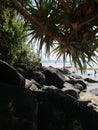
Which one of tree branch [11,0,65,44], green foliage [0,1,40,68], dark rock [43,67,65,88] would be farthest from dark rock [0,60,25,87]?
dark rock [43,67,65,88]

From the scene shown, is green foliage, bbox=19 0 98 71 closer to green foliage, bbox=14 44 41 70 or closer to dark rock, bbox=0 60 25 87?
dark rock, bbox=0 60 25 87

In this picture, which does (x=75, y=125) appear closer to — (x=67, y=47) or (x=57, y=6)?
(x=67, y=47)

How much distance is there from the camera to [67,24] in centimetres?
746

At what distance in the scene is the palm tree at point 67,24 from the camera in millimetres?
7301

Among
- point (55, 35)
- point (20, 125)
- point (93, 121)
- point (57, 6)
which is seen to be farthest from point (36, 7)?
point (93, 121)

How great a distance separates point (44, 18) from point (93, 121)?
315cm

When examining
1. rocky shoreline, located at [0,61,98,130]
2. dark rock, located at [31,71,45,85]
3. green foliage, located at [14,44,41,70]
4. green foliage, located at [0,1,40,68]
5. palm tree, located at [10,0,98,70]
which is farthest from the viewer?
dark rock, located at [31,71,45,85]

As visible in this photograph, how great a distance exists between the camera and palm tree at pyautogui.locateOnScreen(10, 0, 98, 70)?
287 inches

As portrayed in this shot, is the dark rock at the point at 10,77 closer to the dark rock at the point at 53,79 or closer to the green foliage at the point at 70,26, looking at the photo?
the green foliage at the point at 70,26

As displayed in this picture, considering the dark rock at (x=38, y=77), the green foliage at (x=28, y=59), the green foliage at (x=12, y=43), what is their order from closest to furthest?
the green foliage at (x=12, y=43), the green foliage at (x=28, y=59), the dark rock at (x=38, y=77)

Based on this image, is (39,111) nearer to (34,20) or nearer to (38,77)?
(34,20)

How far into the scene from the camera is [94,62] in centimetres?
883

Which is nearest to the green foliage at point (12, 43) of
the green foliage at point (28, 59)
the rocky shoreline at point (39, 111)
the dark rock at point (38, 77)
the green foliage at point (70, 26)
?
the green foliage at point (28, 59)

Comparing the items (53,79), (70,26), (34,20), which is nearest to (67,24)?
(70,26)
